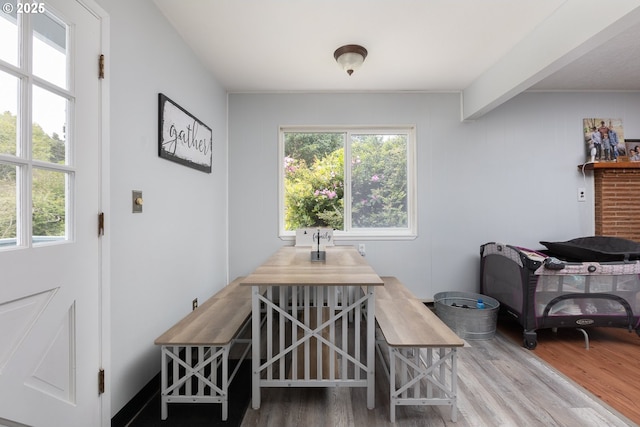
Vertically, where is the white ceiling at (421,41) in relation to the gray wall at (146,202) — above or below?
above

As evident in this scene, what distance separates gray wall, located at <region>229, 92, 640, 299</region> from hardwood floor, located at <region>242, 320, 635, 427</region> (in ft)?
4.42

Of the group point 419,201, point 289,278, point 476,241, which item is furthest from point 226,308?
point 476,241

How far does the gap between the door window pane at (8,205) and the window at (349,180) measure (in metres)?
2.44

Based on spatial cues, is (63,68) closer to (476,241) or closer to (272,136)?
(272,136)

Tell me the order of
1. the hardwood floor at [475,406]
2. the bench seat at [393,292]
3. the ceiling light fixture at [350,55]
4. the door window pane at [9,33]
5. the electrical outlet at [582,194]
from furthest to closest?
1. the electrical outlet at [582,194]
2. the bench seat at [393,292]
3. the ceiling light fixture at [350,55]
4. the hardwood floor at [475,406]
5. the door window pane at [9,33]

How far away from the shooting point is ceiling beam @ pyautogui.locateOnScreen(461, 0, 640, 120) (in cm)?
162

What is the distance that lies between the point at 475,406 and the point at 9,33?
9.13ft

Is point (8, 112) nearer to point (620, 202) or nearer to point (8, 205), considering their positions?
point (8, 205)

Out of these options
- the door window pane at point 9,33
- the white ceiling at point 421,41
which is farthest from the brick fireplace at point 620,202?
the door window pane at point 9,33

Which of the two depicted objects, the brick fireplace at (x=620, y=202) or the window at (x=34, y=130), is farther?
the brick fireplace at (x=620, y=202)

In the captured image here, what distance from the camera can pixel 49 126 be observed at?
119 cm

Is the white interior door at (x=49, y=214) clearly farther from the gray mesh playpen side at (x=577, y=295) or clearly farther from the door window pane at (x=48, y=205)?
the gray mesh playpen side at (x=577, y=295)

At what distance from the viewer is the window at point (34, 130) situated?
104 centimetres

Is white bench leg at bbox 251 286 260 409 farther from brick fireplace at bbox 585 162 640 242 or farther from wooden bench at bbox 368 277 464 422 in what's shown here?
brick fireplace at bbox 585 162 640 242
